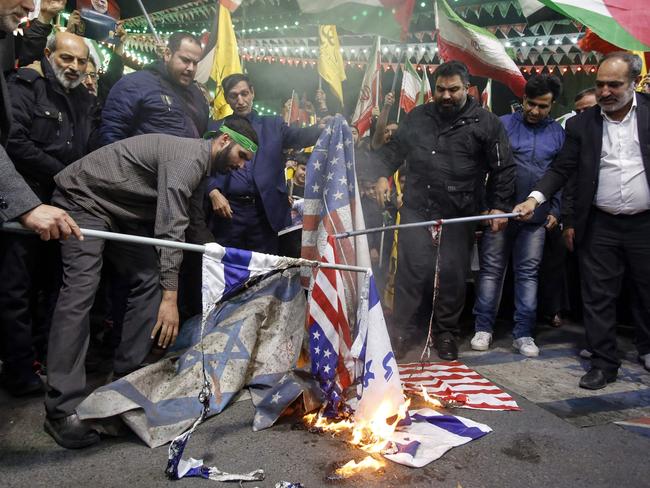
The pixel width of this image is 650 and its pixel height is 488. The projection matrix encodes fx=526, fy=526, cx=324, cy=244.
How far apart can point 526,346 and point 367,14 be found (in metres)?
3.86

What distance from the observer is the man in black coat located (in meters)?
4.72

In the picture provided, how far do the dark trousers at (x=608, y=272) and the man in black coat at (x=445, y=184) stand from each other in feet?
2.65

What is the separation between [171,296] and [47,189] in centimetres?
137

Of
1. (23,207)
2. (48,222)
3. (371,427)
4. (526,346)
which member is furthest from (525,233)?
(23,207)

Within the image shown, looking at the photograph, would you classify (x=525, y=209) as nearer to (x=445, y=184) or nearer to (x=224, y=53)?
(x=445, y=184)

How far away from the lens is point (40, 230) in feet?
8.48

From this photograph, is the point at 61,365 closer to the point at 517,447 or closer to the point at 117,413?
the point at 117,413

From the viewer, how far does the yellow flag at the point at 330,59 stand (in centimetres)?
823

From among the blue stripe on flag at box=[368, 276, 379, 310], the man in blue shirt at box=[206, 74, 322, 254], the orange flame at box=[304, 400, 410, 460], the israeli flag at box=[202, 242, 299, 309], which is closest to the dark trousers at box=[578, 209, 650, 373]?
the orange flame at box=[304, 400, 410, 460]

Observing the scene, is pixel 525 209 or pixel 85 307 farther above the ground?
pixel 525 209

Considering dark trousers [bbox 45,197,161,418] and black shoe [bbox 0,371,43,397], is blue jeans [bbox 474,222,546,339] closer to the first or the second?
dark trousers [bbox 45,197,161,418]

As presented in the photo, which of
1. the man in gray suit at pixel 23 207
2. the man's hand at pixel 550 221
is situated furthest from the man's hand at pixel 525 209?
the man in gray suit at pixel 23 207

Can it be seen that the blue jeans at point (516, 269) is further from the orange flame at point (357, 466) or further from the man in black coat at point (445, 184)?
the orange flame at point (357, 466)

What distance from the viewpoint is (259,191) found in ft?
14.8
